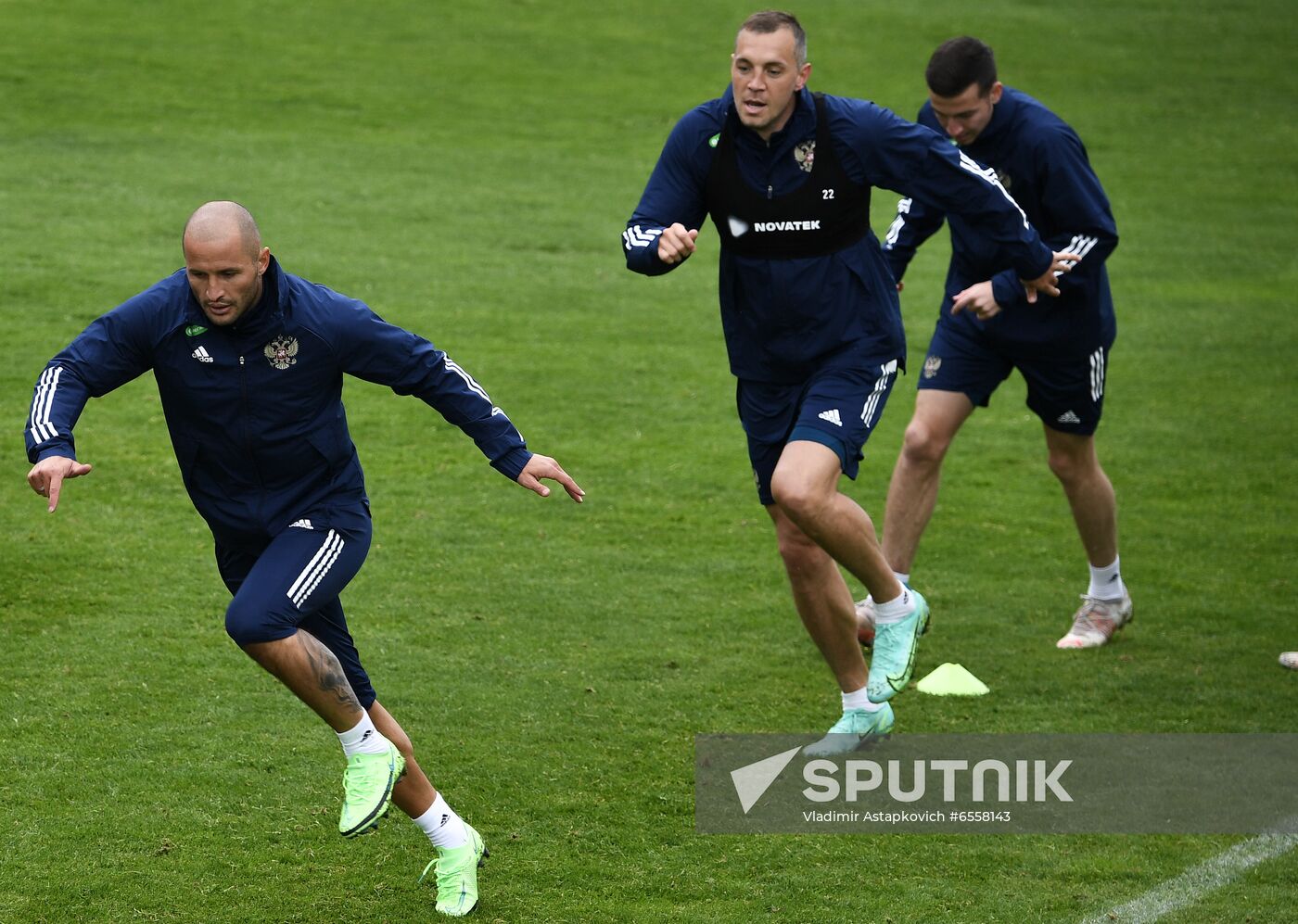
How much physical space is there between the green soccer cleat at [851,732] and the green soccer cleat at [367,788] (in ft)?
6.44

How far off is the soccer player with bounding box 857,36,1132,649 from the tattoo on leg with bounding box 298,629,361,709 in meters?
3.03

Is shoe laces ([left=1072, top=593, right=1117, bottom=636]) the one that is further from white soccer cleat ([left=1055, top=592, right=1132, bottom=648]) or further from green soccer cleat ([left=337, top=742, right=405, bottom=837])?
green soccer cleat ([left=337, top=742, right=405, bottom=837])

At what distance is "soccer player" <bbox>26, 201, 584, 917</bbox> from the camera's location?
483 cm

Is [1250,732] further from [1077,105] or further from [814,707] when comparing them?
[1077,105]

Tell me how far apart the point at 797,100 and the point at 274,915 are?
332 cm

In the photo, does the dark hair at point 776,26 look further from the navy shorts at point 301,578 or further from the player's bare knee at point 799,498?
the navy shorts at point 301,578

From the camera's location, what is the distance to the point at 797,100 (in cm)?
602

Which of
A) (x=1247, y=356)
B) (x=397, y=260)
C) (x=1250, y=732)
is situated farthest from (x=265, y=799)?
(x=1247, y=356)

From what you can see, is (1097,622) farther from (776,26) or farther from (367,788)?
(367,788)

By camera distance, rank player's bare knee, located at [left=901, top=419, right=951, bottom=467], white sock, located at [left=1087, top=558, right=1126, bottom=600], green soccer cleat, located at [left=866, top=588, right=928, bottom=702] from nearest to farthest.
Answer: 1. green soccer cleat, located at [left=866, top=588, right=928, bottom=702]
2. player's bare knee, located at [left=901, top=419, right=951, bottom=467]
3. white sock, located at [left=1087, top=558, right=1126, bottom=600]

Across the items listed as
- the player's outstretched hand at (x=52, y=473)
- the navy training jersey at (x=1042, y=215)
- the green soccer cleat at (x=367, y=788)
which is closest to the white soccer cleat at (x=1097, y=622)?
the navy training jersey at (x=1042, y=215)

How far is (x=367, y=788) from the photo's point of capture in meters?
4.92

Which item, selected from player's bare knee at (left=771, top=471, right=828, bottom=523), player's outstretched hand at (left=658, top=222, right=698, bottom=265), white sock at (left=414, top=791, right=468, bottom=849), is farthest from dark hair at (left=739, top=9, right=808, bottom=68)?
white sock at (left=414, top=791, right=468, bottom=849)

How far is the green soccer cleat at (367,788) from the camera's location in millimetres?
4859
